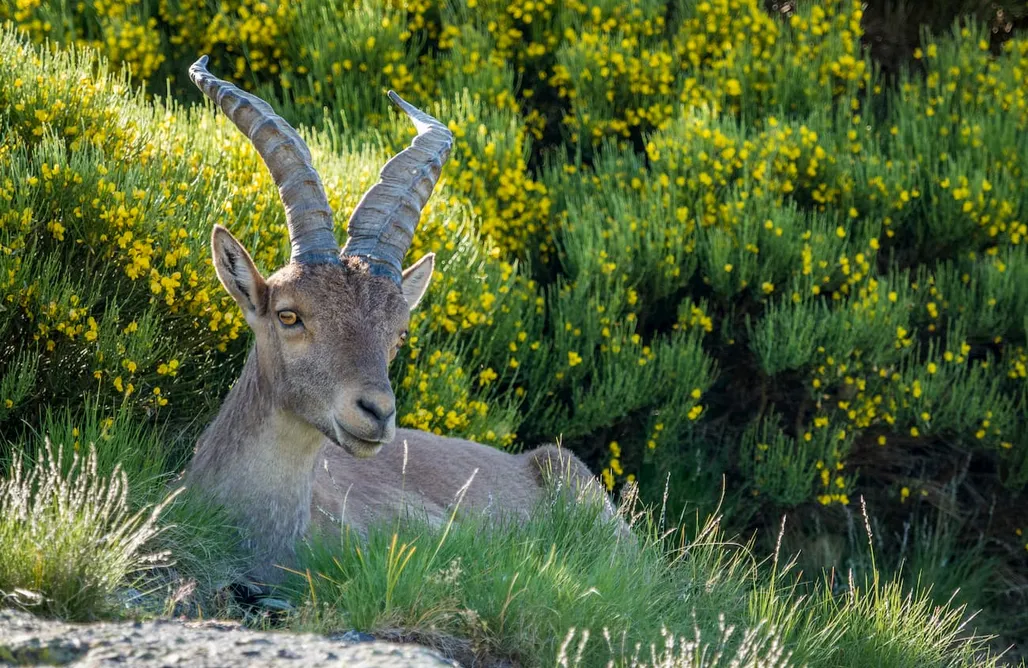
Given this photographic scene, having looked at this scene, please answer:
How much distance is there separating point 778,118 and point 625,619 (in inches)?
278

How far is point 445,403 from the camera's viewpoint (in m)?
8.35

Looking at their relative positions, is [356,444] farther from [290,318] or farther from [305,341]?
[290,318]

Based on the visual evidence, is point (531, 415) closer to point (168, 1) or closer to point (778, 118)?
point (778, 118)

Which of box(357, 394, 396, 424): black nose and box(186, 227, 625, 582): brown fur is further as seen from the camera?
box(186, 227, 625, 582): brown fur

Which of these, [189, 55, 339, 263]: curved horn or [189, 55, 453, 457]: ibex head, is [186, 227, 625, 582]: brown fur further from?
[189, 55, 339, 263]: curved horn

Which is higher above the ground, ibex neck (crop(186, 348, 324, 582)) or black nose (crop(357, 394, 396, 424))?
black nose (crop(357, 394, 396, 424))

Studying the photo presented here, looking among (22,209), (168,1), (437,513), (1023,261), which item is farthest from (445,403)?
(168,1)

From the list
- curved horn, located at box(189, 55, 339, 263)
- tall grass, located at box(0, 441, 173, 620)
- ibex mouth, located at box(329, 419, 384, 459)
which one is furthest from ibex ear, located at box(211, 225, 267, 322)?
tall grass, located at box(0, 441, 173, 620)

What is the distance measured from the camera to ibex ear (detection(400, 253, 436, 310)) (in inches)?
246

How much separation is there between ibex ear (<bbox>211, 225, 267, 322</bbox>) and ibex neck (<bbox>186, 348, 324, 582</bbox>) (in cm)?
30

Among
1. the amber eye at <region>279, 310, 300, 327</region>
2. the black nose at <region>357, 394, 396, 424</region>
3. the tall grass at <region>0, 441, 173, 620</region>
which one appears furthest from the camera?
the amber eye at <region>279, 310, 300, 327</region>

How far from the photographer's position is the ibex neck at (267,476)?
562 centimetres

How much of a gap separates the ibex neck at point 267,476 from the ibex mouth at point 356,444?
0.40 metres

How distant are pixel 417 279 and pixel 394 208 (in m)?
0.50
